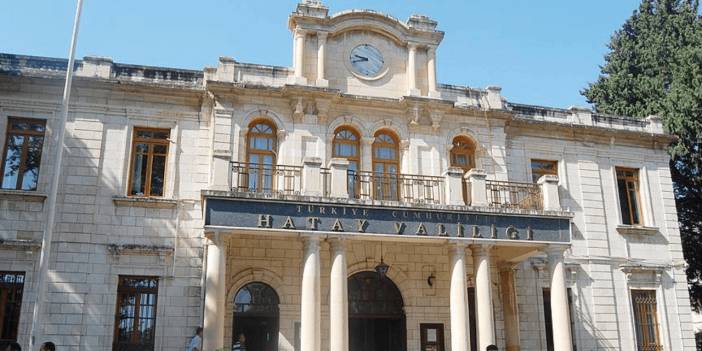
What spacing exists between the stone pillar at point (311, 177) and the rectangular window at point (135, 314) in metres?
4.40

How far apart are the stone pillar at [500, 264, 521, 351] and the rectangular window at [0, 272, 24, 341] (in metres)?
11.9

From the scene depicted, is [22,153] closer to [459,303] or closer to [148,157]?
[148,157]

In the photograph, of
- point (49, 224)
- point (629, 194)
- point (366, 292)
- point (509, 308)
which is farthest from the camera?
point (629, 194)

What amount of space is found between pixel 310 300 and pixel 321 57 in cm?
684

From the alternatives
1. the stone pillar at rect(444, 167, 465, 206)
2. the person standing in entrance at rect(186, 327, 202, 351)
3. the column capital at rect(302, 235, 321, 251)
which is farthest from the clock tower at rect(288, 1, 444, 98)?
the person standing in entrance at rect(186, 327, 202, 351)

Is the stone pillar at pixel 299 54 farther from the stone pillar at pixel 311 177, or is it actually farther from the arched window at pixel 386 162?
the stone pillar at pixel 311 177

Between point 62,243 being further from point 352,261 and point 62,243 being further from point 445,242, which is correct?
point 445,242

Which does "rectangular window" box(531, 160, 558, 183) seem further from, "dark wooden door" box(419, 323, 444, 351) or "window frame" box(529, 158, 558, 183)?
"dark wooden door" box(419, 323, 444, 351)

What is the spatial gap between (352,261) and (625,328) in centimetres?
808

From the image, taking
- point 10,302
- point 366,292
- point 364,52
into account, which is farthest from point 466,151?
point 10,302

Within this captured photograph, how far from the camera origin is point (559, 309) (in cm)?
1516

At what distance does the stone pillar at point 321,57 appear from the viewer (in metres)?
16.9

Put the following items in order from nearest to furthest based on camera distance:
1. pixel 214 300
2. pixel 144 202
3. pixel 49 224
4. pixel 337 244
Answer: pixel 49 224
pixel 214 300
pixel 337 244
pixel 144 202

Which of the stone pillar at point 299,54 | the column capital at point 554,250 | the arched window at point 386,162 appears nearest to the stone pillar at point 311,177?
the arched window at point 386,162
